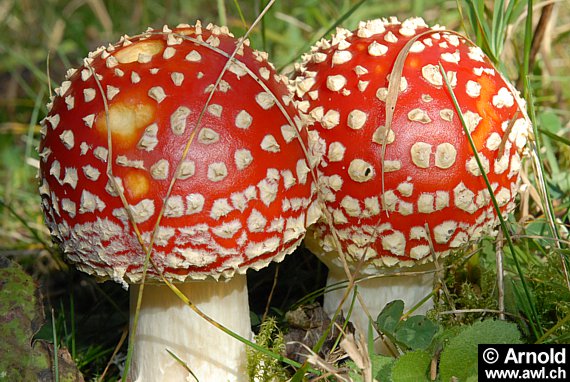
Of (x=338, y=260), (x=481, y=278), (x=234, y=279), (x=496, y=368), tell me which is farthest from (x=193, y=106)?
(x=481, y=278)

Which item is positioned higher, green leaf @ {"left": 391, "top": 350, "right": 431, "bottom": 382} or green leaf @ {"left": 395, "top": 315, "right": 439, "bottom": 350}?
green leaf @ {"left": 395, "top": 315, "right": 439, "bottom": 350}

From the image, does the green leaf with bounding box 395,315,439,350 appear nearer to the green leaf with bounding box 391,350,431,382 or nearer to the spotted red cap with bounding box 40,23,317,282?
the green leaf with bounding box 391,350,431,382

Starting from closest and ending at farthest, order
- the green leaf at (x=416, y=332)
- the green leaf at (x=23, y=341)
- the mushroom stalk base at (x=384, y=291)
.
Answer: the green leaf at (x=416, y=332), the green leaf at (x=23, y=341), the mushroom stalk base at (x=384, y=291)

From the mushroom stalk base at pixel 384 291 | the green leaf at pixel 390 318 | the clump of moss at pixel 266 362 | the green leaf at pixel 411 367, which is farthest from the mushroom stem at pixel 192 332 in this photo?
the green leaf at pixel 411 367

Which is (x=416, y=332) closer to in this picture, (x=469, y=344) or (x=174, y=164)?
(x=469, y=344)

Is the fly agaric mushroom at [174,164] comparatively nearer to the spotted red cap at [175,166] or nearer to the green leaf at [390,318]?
the spotted red cap at [175,166]

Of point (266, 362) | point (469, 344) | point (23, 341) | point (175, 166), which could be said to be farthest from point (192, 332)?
point (469, 344)

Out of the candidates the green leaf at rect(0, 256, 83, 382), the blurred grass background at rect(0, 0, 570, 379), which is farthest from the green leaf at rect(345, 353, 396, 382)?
the green leaf at rect(0, 256, 83, 382)
